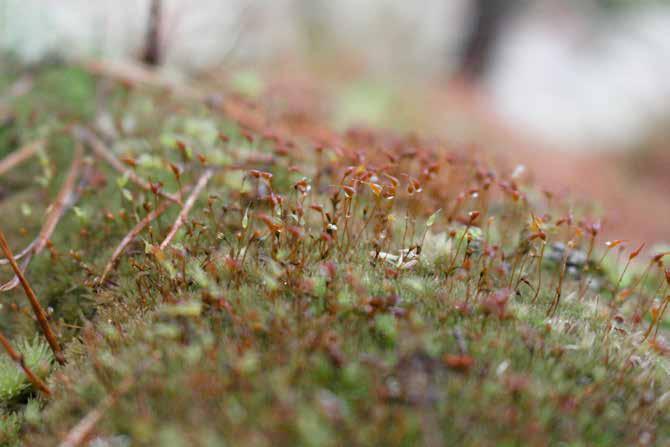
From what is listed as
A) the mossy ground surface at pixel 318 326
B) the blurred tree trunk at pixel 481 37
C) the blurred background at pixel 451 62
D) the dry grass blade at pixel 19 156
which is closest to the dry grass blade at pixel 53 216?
the mossy ground surface at pixel 318 326

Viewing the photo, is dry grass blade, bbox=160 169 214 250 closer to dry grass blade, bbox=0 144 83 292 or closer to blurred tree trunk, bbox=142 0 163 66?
dry grass blade, bbox=0 144 83 292

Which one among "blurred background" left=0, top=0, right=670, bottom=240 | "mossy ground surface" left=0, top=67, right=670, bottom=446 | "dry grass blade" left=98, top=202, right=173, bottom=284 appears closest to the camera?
"mossy ground surface" left=0, top=67, right=670, bottom=446

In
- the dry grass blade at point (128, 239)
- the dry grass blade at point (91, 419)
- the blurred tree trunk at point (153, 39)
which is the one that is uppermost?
the blurred tree trunk at point (153, 39)

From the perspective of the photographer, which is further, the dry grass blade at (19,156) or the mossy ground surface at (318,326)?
the dry grass blade at (19,156)

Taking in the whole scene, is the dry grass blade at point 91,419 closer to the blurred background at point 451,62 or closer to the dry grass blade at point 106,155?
the dry grass blade at point 106,155

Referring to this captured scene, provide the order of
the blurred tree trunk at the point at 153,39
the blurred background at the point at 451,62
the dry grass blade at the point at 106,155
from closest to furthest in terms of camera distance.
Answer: the dry grass blade at the point at 106,155
the blurred tree trunk at the point at 153,39
the blurred background at the point at 451,62

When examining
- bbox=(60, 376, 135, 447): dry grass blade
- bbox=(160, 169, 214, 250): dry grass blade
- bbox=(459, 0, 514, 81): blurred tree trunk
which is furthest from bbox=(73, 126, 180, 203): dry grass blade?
bbox=(459, 0, 514, 81): blurred tree trunk

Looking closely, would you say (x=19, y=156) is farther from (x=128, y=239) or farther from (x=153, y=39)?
(x=153, y=39)

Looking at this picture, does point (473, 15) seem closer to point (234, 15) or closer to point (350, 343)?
point (234, 15)
